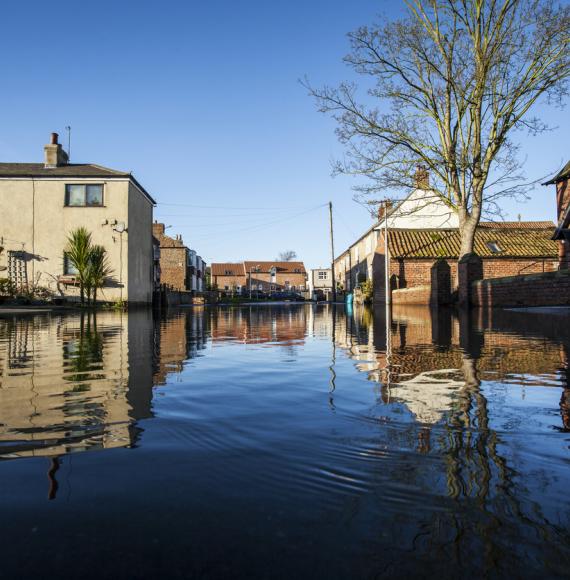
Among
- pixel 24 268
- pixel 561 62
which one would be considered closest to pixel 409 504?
pixel 561 62

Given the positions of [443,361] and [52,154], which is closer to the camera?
[443,361]

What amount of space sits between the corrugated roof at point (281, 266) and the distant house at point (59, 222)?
7542cm

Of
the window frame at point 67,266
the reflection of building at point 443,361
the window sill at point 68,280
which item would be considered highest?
the window frame at point 67,266

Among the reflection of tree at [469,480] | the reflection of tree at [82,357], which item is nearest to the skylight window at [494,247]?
the reflection of tree at [82,357]

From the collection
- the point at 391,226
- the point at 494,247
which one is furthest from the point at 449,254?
the point at 391,226

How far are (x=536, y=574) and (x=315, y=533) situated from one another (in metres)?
0.53

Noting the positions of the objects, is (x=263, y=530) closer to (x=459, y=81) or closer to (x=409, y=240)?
(x=459, y=81)

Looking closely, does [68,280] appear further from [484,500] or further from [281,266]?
[281,266]

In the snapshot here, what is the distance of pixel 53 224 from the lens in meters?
24.1

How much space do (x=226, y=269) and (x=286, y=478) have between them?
97.2 m

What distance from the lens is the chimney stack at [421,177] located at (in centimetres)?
1942

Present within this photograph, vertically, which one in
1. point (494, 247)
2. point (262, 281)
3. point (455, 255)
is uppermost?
point (262, 281)

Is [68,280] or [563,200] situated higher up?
[563,200]

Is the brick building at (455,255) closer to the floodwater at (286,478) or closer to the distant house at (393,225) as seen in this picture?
the distant house at (393,225)
